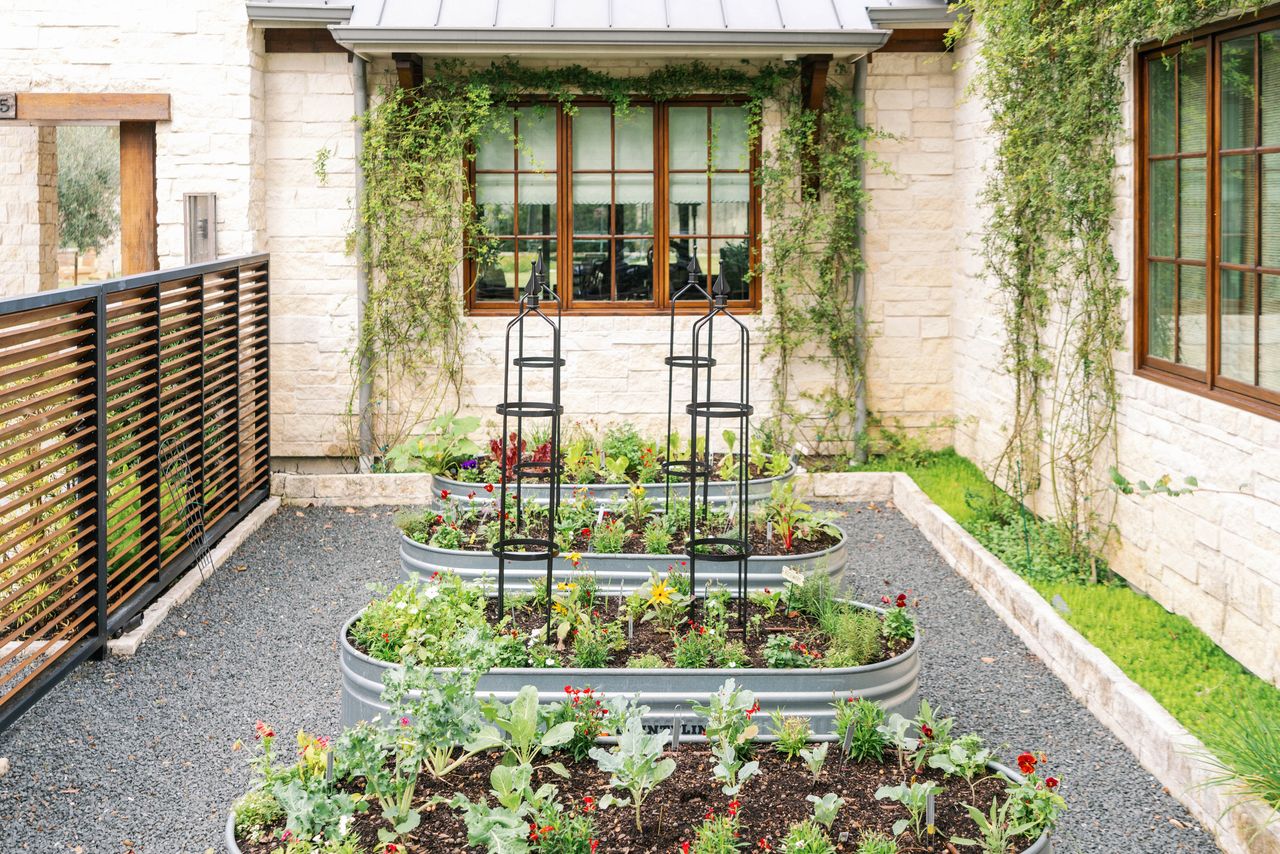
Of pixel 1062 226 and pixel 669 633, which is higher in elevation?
pixel 1062 226

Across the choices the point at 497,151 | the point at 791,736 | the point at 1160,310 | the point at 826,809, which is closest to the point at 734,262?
the point at 497,151

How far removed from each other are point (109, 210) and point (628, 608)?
17.8 m

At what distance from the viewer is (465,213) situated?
9445 mm

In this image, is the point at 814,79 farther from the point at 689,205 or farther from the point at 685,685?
the point at 685,685

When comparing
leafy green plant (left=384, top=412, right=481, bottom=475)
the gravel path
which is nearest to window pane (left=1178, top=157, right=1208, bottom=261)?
the gravel path

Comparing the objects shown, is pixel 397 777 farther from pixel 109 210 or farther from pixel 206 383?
pixel 109 210

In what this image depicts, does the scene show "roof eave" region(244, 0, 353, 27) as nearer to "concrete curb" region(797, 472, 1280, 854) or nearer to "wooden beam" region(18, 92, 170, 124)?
"wooden beam" region(18, 92, 170, 124)

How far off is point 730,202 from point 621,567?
4425 mm

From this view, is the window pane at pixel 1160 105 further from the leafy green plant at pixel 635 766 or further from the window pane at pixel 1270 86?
the leafy green plant at pixel 635 766

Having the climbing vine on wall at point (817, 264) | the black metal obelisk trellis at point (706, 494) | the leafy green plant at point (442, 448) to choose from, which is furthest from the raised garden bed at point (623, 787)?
the climbing vine on wall at point (817, 264)

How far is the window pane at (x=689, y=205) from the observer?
31.8 feet

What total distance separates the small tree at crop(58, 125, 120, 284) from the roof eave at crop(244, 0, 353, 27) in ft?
40.4

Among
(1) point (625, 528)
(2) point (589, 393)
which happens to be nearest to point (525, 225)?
(2) point (589, 393)

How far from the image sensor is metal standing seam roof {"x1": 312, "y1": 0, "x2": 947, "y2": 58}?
858 cm
